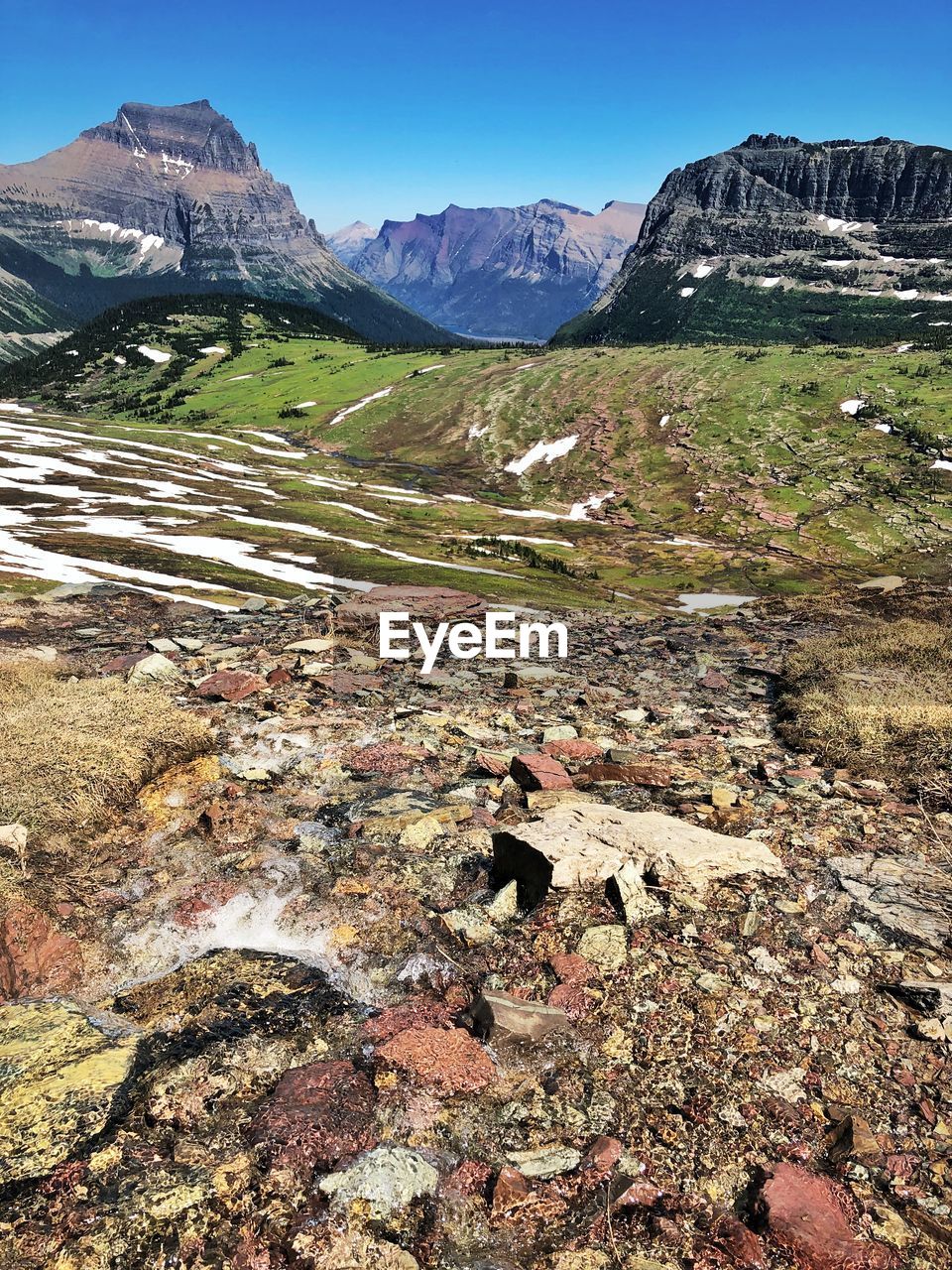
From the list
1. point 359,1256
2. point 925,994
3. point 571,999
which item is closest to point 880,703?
point 925,994

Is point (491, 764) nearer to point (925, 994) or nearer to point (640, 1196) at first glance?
point (925, 994)

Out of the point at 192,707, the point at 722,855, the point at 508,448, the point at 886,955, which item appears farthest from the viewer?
the point at 508,448

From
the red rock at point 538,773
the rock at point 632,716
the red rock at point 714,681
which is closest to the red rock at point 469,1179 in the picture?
the red rock at point 538,773

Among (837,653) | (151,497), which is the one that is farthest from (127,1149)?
(151,497)

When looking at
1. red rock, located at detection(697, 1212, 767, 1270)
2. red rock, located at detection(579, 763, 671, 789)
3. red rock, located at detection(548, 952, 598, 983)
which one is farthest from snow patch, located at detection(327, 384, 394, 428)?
red rock, located at detection(697, 1212, 767, 1270)

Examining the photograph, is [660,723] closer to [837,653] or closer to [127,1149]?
[837,653]
